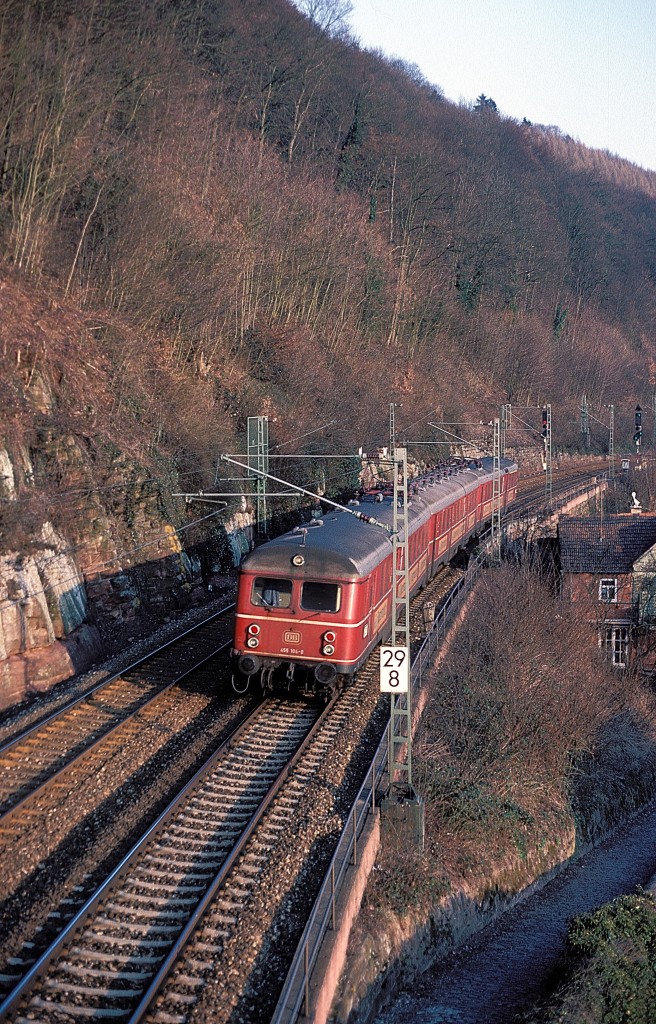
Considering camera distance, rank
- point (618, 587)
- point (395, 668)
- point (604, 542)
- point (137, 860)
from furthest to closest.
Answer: point (604, 542) → point (618, 587) → point (395, 668) → point (137, 860)

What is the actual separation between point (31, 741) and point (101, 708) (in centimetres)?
165

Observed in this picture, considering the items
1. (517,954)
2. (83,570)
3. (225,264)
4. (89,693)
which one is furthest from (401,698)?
(225,264)

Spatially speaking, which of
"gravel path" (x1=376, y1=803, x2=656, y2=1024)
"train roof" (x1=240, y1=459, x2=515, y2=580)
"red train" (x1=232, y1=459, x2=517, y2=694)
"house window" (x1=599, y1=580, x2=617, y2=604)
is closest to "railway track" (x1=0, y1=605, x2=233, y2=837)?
"red train" (x1=232, y1=459, x2=517, y2=694)

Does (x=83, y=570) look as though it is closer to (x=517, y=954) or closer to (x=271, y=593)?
(x=271, y=593)

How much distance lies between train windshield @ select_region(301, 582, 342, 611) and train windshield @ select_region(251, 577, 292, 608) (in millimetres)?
263

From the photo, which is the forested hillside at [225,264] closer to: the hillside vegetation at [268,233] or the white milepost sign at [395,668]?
the hillside vegetation at [268,233]

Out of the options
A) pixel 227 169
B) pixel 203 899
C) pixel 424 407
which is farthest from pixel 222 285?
pixel 203 899

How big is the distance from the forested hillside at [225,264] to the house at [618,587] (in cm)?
947

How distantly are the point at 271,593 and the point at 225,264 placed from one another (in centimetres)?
2011

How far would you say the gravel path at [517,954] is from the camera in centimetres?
1099

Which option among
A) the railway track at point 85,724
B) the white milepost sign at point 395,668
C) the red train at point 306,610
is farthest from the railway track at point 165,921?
the red train at point 306,610

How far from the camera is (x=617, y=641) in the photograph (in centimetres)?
3159

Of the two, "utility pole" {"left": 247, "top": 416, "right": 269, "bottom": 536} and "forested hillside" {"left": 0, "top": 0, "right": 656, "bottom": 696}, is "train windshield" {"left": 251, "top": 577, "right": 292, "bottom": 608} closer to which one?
"forested hillside" {"left": 0, "top": 0, "right": 656, "bottom": 696}

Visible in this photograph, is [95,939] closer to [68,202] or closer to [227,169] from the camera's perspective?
[68,202]
